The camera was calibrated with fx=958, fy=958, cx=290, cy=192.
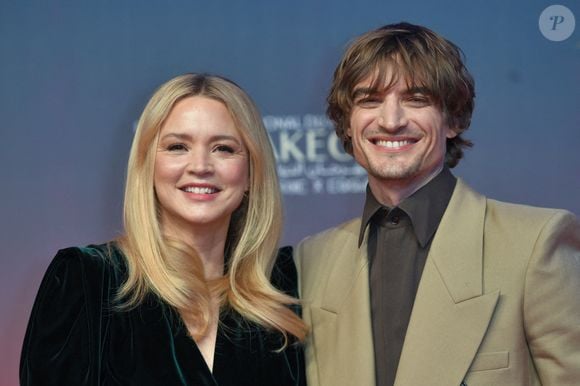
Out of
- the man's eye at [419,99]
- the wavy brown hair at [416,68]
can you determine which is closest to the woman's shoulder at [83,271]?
the wavy brown hair at [416,68]

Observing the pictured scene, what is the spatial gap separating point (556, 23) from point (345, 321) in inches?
64.6

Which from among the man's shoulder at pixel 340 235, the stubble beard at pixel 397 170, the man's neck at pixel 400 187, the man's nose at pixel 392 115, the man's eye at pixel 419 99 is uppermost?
the man's eye at pixel 419 99

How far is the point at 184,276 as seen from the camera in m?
2.74

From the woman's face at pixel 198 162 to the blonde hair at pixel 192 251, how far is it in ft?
0.09

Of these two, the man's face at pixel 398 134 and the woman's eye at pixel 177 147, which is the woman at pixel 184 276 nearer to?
the woman's eye at pixel 177 147

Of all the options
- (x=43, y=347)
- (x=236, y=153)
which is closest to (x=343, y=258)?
(x=236, y=153)

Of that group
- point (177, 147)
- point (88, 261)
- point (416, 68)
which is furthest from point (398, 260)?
point (88, 261)

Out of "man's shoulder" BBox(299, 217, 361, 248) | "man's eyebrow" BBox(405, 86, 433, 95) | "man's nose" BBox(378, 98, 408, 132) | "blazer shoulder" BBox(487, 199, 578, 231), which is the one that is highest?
"man's eyebrow" BBox(405, 86, 433, 95)

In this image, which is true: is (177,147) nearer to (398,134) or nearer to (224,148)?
(224,148)

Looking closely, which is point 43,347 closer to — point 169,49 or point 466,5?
point 169,49

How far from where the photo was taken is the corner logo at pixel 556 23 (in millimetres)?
3633

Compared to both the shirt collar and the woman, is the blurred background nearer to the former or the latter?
the woman

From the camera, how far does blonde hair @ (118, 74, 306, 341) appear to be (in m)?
2.70

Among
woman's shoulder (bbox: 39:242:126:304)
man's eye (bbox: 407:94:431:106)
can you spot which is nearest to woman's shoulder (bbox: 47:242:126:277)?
woman's shoulder (bbox: 39:242:126:304)
